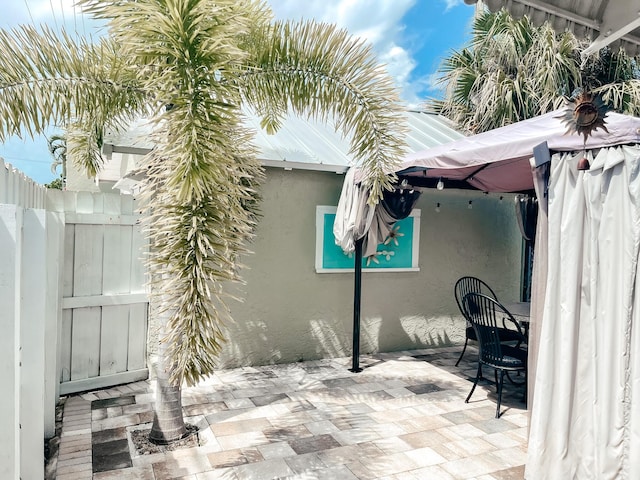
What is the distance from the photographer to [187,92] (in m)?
2.76

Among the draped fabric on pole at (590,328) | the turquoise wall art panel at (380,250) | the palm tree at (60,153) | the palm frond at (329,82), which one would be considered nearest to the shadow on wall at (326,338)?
the turquoise wall art panel at (380,250)

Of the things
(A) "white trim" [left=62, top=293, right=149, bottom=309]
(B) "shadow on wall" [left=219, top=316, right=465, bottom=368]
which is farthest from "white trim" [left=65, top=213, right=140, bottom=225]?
(B) "shadow on wall" [left=219, top=316, right=465, bottom=368]

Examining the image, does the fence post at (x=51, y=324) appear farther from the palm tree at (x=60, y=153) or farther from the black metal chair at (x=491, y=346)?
the black metal chair at (x=491, y=346)

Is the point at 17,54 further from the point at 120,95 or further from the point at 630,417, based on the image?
the point at 630,417

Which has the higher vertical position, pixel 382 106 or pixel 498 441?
pixel 382 106

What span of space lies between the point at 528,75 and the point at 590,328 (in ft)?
21.6

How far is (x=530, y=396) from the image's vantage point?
3234 mm

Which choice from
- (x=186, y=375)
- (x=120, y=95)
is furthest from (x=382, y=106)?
(x=186, y=375)

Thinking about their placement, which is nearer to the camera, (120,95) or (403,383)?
(120,95)

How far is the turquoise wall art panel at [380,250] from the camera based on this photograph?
19.1ft

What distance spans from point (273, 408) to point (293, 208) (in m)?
→ 2.48

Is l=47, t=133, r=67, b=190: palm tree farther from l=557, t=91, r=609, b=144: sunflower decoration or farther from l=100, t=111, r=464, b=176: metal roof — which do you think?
l=557, t=91, r=609, b=144: sunflower decoration

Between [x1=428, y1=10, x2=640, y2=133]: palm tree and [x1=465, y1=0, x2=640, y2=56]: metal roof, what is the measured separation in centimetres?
475

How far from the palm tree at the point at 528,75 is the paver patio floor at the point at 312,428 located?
4889 mm
